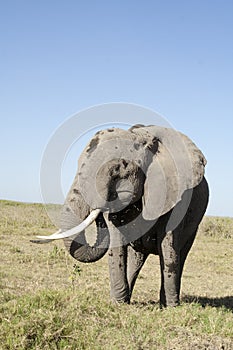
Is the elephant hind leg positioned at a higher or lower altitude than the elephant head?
lower

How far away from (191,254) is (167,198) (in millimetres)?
8187

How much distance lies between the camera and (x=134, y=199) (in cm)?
605

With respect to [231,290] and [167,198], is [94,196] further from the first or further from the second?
[231,290]

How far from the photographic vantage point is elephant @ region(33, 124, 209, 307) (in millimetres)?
5809

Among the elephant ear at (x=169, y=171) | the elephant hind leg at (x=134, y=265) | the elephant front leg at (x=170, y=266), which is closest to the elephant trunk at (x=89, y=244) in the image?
the elephant ear at (x=169, y=171)

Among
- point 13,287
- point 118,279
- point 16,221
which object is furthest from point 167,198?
point 16,221

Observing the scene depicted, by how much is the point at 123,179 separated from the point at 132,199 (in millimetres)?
280

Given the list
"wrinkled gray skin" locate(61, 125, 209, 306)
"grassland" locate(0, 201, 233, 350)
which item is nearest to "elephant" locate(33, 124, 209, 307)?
"wrinkled gray skin" locate(61, 125, 209, 306)

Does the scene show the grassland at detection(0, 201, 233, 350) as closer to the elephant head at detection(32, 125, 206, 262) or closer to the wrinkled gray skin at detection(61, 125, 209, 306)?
the wrinkled gray skin at detection(61, 125, 209, 306)

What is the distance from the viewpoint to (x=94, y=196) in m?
5.75

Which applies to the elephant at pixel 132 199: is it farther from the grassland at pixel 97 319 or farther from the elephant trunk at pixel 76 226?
the grassland at pixel 97 319

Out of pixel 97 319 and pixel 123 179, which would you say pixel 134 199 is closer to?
pixel 123 179

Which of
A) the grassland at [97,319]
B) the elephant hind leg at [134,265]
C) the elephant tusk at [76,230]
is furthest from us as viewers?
the elephant hind leg at [134,265]

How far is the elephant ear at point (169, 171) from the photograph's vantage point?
614cm
